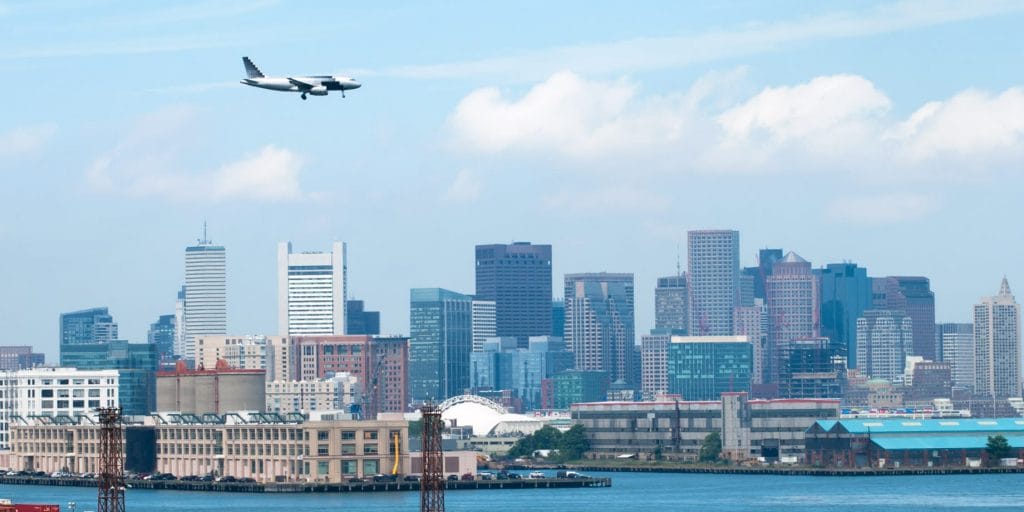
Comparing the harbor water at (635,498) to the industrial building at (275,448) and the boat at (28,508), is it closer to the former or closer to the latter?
the industrial building at (275,448)

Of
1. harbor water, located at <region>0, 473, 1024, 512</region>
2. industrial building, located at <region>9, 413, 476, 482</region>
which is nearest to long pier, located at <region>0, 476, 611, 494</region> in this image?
harbor water, located at <region>0, 473, 1024, 512</region>

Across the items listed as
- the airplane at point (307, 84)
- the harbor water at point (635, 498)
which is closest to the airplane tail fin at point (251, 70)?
the airplane at point (307, 84)

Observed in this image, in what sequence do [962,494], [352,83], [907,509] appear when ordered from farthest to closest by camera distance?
[962,494], [907,509], [352,83]

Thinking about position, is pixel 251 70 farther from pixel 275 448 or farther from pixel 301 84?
pixel 275 448

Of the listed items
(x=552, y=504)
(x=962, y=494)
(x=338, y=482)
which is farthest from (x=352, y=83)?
(x=962, y=494)

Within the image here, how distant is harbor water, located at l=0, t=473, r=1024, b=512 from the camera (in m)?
155

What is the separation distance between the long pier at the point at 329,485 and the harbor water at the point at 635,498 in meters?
1.68

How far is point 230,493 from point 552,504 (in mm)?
28542

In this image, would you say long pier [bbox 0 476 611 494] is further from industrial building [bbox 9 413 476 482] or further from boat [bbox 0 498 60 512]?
boat [bbox 0 498 60 512]

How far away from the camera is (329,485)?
17400 cm

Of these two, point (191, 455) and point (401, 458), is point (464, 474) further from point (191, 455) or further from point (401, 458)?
point (191, 455)

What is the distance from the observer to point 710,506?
160 m

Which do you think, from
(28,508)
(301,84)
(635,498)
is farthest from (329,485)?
(301,84)

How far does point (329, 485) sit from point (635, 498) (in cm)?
2233
